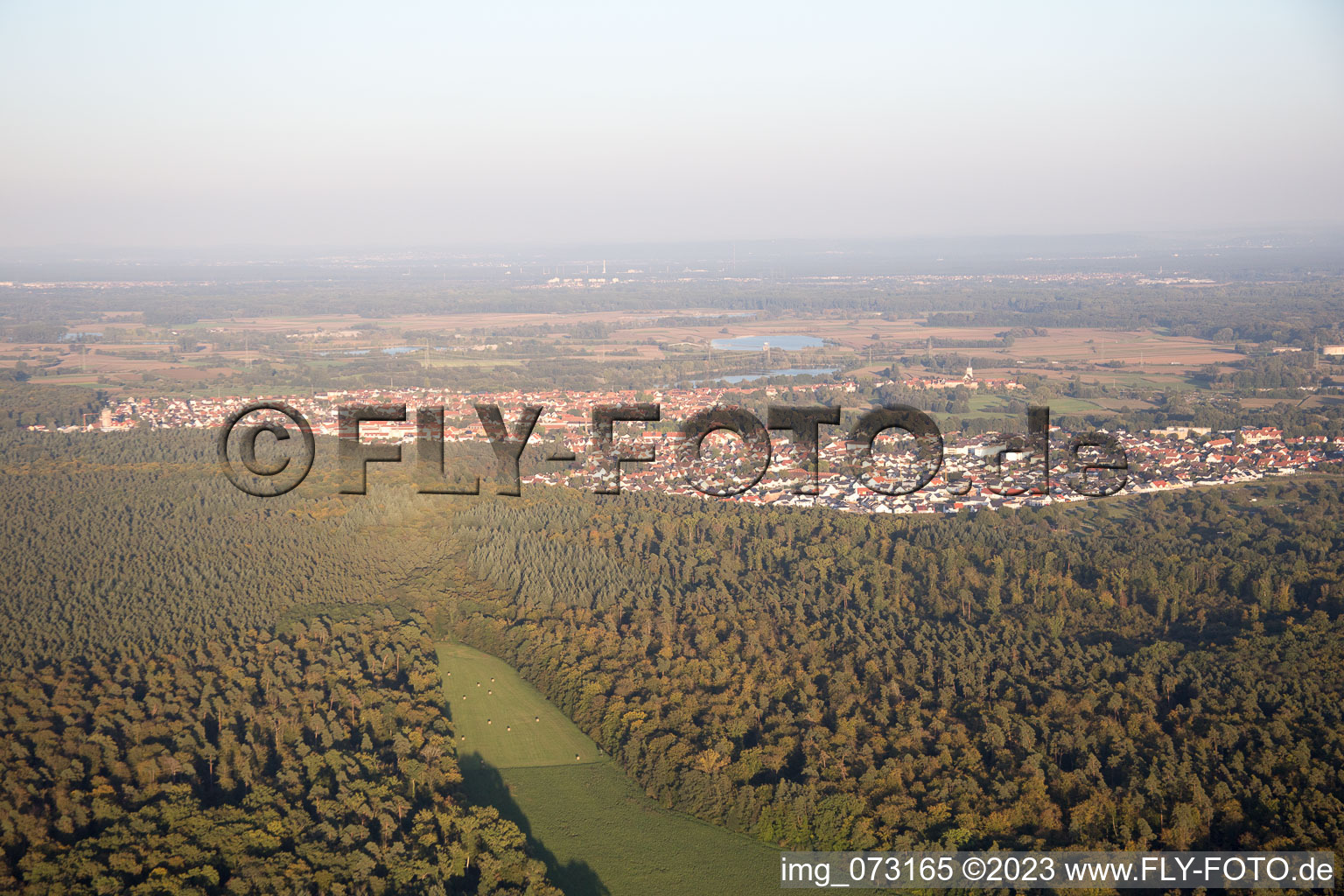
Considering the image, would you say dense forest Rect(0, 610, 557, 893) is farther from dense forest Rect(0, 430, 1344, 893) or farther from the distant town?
the distant town

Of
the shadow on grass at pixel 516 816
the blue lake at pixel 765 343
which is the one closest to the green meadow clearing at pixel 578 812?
the shadow on grass at pixel 516 816

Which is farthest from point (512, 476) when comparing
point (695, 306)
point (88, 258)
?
point (88, 258)

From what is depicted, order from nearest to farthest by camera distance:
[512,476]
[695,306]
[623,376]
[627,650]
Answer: [627,650]
[512,476]
[623,376]
[695,306]

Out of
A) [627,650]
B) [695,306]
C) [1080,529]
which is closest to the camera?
[627,650]

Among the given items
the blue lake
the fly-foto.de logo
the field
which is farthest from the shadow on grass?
the blue lake

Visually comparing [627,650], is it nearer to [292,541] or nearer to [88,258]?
[292,541]

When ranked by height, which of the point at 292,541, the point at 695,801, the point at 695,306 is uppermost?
the point at 695,306

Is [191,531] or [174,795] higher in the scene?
[191,531]
